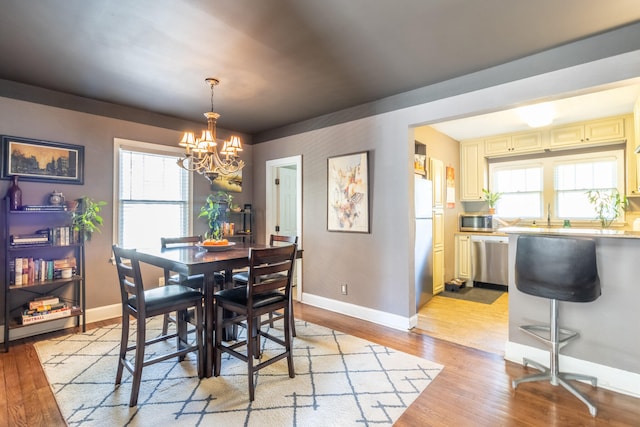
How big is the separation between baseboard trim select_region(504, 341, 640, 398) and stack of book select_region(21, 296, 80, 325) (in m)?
4.28

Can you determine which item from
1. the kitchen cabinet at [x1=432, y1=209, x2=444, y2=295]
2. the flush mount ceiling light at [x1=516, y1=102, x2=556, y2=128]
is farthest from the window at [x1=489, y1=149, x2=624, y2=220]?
the kitchen cabinet at [x1=432, y1=209, x2=444, y2=295]

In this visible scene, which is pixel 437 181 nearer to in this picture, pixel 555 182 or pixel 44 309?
pixel 555 182

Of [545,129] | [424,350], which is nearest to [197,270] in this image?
[424,350]

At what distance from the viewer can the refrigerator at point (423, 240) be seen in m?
3.83

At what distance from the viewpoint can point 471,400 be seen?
82.1 inches

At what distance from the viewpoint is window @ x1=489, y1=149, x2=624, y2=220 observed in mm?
4387

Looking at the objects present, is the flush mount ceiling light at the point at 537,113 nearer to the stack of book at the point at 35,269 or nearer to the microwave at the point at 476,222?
the microwave at the point at 476,222

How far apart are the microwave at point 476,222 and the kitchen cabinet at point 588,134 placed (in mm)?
1413

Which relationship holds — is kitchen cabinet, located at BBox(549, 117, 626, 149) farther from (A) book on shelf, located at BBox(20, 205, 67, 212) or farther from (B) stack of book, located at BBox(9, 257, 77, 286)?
(B) stack of book, located at BBox(9, 257, 77, 286)

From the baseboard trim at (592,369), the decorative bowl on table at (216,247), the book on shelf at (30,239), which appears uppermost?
the book on shelf at (30,239)

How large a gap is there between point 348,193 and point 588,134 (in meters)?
3.55

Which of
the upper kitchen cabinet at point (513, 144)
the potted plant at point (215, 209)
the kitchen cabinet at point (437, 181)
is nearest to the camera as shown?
the potted plant at point (215, 209)

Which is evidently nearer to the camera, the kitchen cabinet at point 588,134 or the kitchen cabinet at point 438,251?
the kitchen cabinet at point 588,134

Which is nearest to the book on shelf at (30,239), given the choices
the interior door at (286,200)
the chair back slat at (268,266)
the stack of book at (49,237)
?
the stack of book at (49,237)
